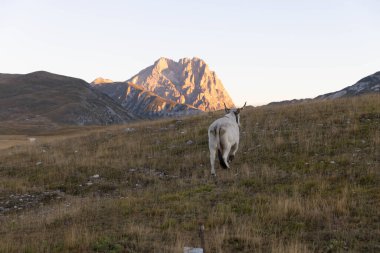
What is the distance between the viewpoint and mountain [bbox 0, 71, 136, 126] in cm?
14525

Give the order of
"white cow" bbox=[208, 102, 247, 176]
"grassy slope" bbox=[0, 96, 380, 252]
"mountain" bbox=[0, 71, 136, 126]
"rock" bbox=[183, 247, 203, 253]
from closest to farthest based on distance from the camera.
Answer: "rock" bbox=[183, 247, 203, 253], "grassy slope" bbox=[0, 96, 380, 252], "white cow" bbox=[208, 102, 247, 176], "mountain" bbox=[0, 71, 136, 126]

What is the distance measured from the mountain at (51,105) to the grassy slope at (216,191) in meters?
121

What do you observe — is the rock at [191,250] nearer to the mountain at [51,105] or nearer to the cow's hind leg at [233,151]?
the cow's hind leg at [233,151]

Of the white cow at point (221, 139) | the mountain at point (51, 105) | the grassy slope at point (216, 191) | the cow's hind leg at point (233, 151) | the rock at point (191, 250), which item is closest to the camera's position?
the rock at point (191, 250)

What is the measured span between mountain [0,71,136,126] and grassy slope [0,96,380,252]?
120806 millimetres

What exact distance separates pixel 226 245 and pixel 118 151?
14.6m

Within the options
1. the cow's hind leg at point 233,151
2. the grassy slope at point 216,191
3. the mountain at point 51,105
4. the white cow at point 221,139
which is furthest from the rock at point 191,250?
the mountain at point 51,105

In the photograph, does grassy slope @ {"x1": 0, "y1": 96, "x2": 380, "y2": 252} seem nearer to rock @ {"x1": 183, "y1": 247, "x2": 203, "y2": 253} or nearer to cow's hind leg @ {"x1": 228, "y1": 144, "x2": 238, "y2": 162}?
rock @ {"x1": 183, "y1": 247, "x2": 203, "y2": 253}

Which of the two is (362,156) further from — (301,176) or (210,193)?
(210,193)

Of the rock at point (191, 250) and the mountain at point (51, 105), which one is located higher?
the mountain at point (51, 105)

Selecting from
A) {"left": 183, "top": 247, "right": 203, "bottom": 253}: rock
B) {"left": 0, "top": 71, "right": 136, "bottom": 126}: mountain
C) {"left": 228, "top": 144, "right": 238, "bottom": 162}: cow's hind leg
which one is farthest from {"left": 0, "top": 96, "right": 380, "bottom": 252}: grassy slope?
{"left": 0, "top": 71, "right": 136, "bottom": 126}: mountain

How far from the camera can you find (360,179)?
11172 mm

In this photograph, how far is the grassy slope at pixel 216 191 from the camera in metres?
7.50

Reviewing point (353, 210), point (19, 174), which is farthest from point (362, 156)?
point (19, 174)
